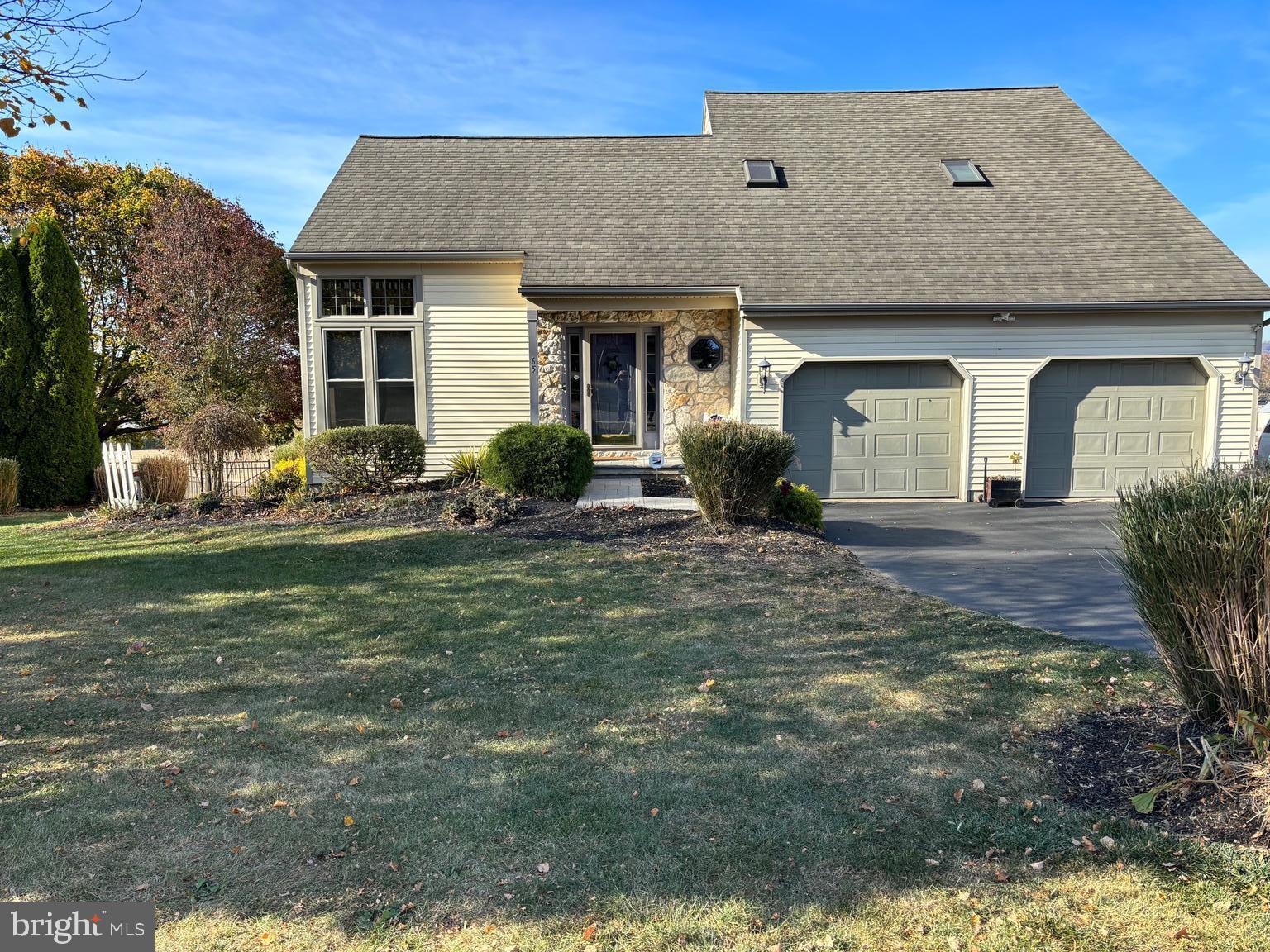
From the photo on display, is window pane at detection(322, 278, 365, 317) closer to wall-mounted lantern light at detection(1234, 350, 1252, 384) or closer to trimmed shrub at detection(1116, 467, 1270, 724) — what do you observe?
trimmed shrub at detection(1116, 467, 1270, 724)

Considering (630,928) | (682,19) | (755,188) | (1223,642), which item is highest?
(682,19)

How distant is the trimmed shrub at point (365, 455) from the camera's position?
10.3 meters

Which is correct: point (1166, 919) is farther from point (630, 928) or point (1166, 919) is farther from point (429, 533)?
point (429, 533)

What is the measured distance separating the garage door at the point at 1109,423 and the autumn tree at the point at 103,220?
1920 cm

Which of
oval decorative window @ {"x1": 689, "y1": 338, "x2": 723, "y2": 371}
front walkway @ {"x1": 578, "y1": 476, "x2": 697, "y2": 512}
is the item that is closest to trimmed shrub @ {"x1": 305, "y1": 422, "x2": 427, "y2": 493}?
front walkway @ {"x1": 578, "y1": 476, "x2": 697, "y2": 512}

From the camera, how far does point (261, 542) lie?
8.35 m

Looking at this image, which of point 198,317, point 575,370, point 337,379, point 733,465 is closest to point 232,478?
point 337,379

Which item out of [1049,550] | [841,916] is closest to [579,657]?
[841,916]

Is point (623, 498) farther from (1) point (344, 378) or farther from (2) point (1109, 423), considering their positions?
(2) point (1109, 423)

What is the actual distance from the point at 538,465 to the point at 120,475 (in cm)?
606

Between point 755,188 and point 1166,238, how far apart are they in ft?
21.8

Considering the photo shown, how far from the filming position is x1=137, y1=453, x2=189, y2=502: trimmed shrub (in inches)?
448

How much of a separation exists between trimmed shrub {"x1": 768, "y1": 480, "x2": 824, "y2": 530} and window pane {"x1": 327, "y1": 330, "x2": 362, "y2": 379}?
7.19 metres

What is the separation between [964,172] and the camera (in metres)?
14.1
